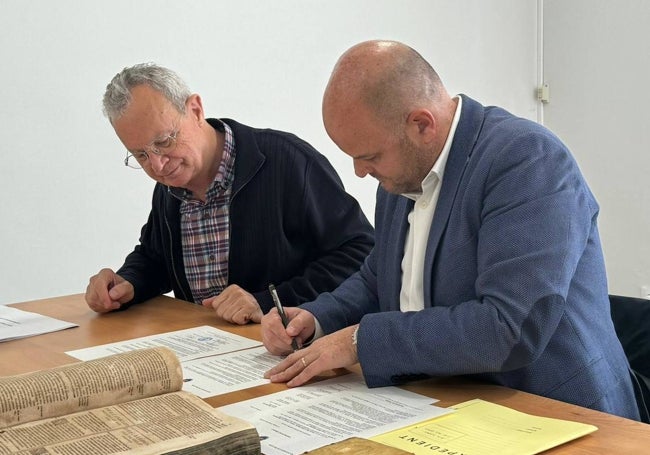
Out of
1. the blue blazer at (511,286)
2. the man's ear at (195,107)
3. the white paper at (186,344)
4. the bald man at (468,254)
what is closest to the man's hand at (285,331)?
the bald man at (468,254)

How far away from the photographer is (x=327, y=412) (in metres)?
1.28

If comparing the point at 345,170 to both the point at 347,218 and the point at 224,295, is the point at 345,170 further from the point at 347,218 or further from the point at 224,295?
the point at 224,295

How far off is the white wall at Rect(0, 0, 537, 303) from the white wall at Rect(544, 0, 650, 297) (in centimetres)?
120

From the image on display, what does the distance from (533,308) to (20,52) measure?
2630 millimetres

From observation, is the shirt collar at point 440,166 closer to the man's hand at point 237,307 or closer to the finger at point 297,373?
the finger at point 297,373

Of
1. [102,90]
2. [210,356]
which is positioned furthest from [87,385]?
[102,90]

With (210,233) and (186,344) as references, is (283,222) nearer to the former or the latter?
(210,233)

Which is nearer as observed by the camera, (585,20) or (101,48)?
(101,48)

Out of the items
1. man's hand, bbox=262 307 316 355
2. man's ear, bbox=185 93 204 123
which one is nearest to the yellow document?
man's hand, bbox=262 307 316 355

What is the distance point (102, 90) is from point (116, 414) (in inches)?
103

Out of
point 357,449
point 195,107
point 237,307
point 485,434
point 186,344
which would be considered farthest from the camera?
point 195,107

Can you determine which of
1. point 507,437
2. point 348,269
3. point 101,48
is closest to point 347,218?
point 348,269

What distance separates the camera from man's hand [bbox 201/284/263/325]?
198cm

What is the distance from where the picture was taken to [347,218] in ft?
7.84
